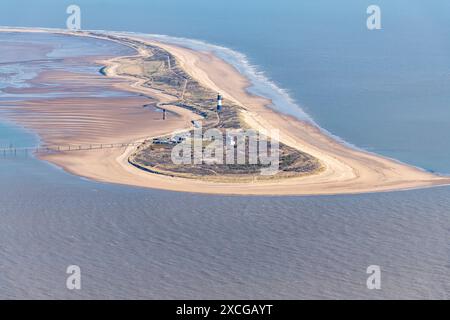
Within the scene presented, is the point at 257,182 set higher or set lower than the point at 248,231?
higher

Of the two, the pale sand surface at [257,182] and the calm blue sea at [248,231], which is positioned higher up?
the pale sand surface at [257,182]

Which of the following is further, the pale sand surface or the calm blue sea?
the pale sand surface

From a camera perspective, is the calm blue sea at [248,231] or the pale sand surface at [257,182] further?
the pale sand surface at [257,182]

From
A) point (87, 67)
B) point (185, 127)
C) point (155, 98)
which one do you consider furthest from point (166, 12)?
point (185, 127)

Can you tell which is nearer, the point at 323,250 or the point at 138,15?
the point at 323,250

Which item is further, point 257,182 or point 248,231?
point 257,182

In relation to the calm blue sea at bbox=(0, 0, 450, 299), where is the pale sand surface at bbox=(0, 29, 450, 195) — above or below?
above

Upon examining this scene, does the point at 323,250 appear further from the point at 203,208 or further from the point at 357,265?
the point at 203,208
